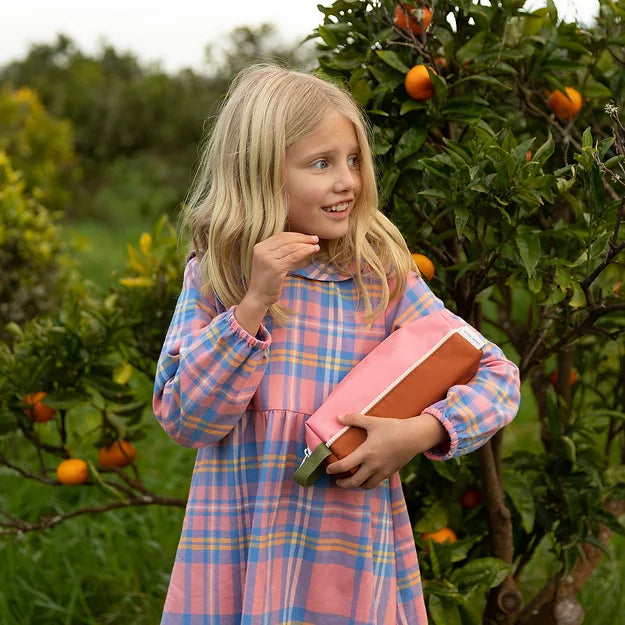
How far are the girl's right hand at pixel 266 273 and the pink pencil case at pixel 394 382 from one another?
0.65 ft

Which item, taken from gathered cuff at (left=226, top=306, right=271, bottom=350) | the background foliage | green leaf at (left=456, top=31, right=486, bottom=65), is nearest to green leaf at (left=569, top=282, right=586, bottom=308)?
the background foliage

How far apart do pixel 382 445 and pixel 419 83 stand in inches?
31.7

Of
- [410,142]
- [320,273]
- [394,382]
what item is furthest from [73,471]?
[410,142]

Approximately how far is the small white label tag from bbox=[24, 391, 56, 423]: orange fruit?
1143 mm

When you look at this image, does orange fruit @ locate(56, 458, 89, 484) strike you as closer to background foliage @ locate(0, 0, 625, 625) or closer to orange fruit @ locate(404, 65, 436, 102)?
background foliage @ locate(0, 0, 625, 625)

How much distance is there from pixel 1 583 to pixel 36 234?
5.64ft

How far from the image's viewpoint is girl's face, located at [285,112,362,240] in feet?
5.11

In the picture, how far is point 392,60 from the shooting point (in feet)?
6.18

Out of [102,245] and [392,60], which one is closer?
[392,60]

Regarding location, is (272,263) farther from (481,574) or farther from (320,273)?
(481,574)

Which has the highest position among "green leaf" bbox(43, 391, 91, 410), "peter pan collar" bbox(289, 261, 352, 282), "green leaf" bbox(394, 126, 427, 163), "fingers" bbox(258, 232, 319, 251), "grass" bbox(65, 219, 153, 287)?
"green leaf" bbox(394, 126, 427, 163)

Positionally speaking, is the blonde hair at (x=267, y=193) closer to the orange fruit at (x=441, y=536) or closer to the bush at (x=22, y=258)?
the orange fruit at (x=441, y=536)

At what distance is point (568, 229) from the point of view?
5.94 ft

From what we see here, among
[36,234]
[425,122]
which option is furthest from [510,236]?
[36,234]
